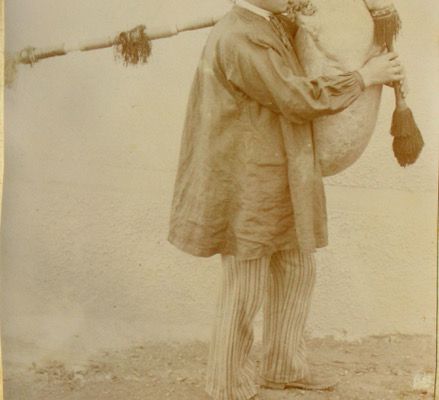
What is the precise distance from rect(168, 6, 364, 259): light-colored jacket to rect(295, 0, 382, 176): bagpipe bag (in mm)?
38

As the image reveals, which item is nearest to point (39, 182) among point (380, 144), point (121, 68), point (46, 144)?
point (46, 144)

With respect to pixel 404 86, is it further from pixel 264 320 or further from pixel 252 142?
pixel 264 320

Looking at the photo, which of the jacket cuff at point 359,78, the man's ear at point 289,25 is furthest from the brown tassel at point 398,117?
the man's ear at point 289,25

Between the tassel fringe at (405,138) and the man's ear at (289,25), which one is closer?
the man's ear at (289,25)

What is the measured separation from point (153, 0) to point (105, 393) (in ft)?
4.60

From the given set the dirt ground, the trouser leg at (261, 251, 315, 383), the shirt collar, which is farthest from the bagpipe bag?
the dirt ground

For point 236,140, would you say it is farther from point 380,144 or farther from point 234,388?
point 234,388

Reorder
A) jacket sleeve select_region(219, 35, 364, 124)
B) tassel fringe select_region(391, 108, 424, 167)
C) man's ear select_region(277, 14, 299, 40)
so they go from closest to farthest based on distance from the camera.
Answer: jacket sleeve select_region(219, 35, 364, 124) → man's ear select_region(277, 14, 299, 40) → tassel fringe select_region(391, 108, 424, 167)

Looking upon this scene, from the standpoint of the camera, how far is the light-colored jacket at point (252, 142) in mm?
3152

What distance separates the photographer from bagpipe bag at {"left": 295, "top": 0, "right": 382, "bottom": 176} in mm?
3193

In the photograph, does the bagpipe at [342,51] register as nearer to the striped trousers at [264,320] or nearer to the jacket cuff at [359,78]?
the jacket cuff at [359,78]

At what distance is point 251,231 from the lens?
3.23m

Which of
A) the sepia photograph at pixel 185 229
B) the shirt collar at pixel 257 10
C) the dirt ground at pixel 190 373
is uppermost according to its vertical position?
the shirt collar at pixel 257 10

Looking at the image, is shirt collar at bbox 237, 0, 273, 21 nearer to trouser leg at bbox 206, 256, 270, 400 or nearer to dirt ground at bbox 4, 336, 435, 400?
trouser leg at bbox 206, 256, 270, 400
